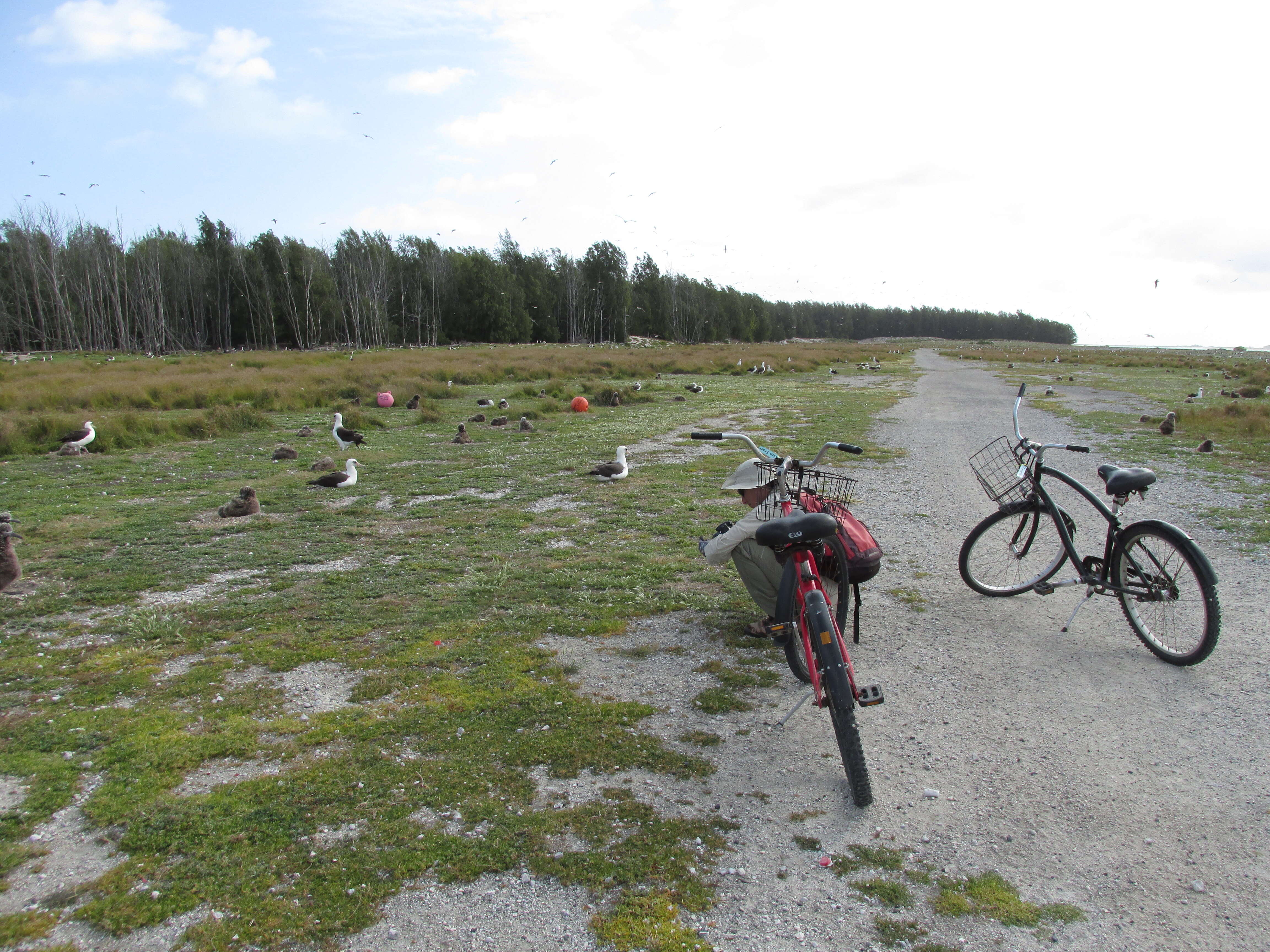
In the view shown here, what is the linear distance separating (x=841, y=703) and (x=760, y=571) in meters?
1.62

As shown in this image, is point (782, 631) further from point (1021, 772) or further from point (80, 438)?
point (80, 438)

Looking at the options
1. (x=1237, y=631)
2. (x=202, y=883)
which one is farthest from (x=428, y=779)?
(x=1237, y=631)

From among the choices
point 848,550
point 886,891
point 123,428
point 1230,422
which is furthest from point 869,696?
point 1230,422

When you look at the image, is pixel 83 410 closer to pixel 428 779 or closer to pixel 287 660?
pixel 287 660

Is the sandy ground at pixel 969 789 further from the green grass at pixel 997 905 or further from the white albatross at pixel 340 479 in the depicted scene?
the white albatross at pixel 340 479

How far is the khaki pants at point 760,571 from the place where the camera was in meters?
5.03

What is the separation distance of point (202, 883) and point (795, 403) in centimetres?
2345

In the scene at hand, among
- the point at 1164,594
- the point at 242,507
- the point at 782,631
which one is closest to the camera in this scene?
the point at 782,631

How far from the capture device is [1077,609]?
5.38 meters

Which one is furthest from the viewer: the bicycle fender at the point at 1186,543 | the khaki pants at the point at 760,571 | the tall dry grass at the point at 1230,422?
the tall dry grass at the point at 1230,422

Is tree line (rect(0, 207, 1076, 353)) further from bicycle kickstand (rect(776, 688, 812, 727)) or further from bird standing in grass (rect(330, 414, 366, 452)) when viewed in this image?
bicycle kickstand (rect(776, 688, 812, 727))

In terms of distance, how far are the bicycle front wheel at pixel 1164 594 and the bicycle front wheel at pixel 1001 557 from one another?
2.65 ft

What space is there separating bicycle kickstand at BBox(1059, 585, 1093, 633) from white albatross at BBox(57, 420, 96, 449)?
17242 millimetres

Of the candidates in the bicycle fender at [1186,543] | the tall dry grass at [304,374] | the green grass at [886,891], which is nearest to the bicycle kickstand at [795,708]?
the green grass at [886,891]
